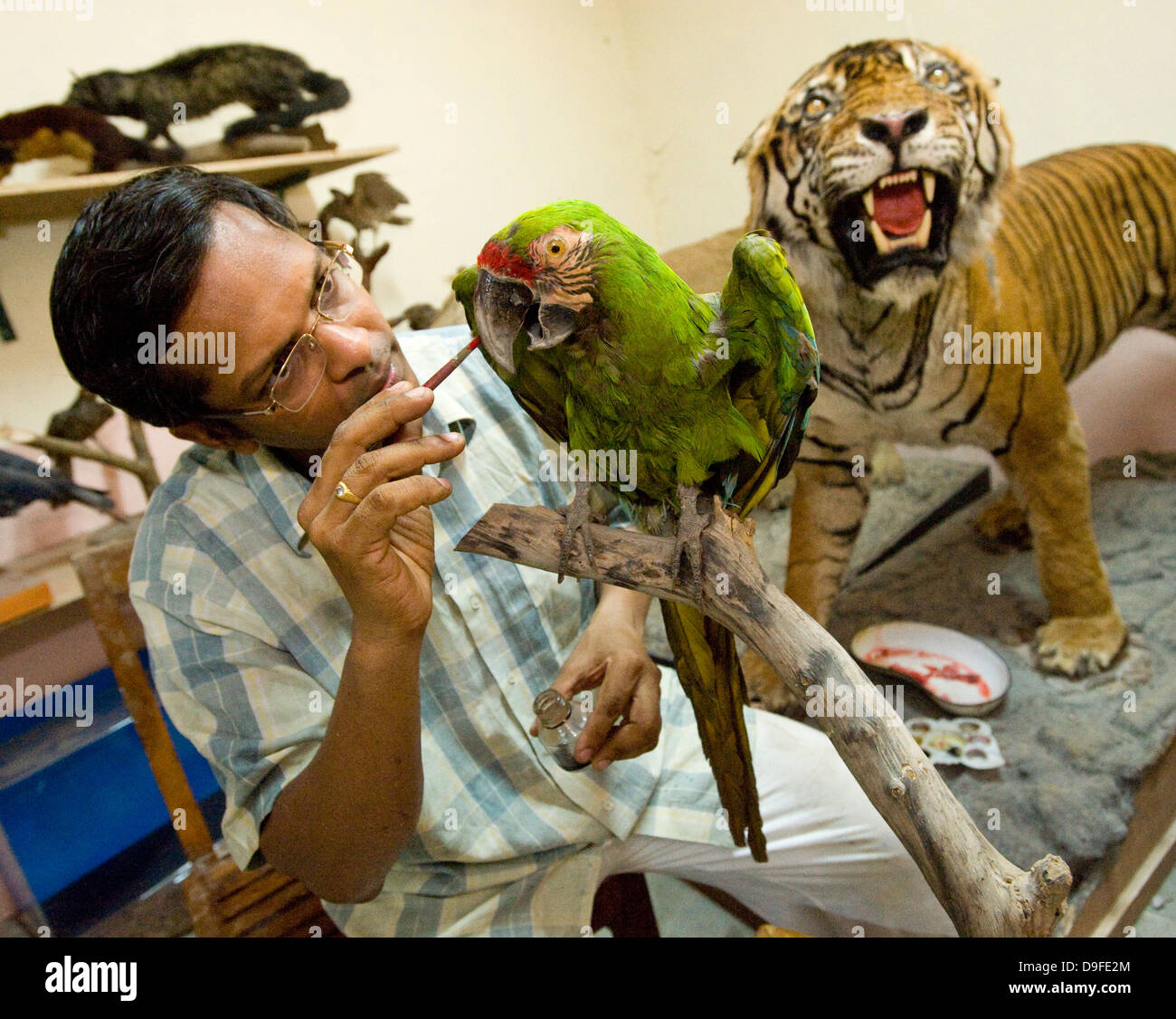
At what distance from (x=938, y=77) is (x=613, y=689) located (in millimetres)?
1036

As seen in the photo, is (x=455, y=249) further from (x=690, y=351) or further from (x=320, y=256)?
(x=690, y=351)

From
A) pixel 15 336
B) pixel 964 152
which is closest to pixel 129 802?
pixel 15 336

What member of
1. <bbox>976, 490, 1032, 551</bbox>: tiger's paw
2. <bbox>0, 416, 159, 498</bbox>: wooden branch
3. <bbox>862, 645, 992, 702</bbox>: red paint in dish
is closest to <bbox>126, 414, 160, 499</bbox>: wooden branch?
<bbox>0, 416, 159, 498</bbox>: wooden branch

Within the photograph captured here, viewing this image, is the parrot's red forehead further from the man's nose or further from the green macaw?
the man's nose

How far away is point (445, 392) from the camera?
3.55ft

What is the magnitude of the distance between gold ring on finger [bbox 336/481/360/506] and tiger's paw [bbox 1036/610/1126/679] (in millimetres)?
1412

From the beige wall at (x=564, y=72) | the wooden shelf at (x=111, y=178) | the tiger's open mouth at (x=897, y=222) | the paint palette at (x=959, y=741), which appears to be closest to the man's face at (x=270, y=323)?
the wooden shelf at (x=111, y=178)

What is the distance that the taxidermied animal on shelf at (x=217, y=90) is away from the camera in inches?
60.1

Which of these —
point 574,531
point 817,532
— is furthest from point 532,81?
point 574,531

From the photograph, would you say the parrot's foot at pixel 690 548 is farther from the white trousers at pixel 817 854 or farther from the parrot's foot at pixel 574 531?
the white trousers at pixel 817 854

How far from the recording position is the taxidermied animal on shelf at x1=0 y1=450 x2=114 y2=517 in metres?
1.47

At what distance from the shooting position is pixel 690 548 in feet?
2.39

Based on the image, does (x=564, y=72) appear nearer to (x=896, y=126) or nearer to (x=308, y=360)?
(x=896, y=126)
